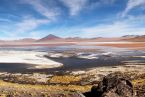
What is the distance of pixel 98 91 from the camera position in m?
19.1

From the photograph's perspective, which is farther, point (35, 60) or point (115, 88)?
point (35, 60)

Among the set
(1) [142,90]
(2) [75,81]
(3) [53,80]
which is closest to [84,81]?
(2) [75,81]

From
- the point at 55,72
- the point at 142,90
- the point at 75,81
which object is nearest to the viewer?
the point at 142,90

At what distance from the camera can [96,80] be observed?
31.6 m

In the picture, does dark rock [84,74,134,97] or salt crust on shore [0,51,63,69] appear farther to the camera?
salt crust on shore [0,51,63,69]

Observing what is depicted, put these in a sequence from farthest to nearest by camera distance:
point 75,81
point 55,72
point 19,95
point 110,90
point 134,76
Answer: point 55,72, point 134,76, point 75,81, point 19,95, point 110,90

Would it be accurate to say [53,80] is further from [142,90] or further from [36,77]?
[142,90]

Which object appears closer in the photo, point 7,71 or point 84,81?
point 84,81

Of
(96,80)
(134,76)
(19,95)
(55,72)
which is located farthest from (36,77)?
(19,95)

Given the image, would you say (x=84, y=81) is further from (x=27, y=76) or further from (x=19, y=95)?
(x=19, y=95)

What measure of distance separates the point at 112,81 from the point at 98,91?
51.6 inches

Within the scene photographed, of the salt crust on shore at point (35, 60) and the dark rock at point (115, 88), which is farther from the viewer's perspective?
the salt crust on shore at point (35, 60)

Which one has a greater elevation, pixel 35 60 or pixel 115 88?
pixel 35 60

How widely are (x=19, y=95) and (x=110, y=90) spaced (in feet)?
20.5
